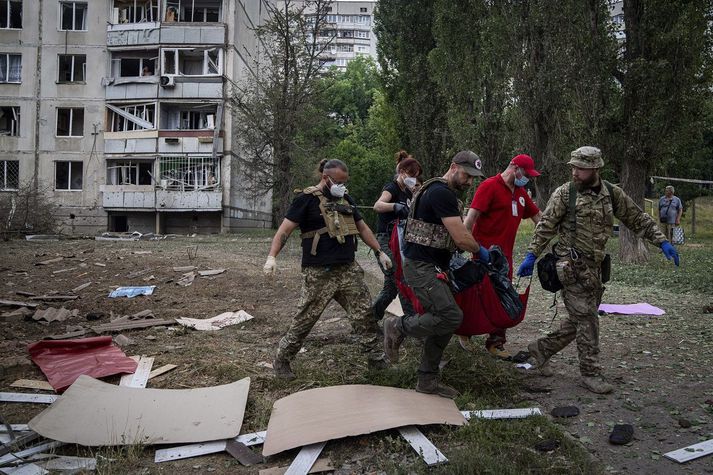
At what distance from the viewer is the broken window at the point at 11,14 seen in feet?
101

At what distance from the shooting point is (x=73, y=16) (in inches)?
1200

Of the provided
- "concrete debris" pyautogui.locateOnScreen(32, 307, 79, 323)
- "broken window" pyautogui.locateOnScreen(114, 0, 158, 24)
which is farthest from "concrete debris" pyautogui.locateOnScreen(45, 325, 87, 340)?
"broken window" pyautogui.locateOnScreen(114, 0, 158, 24)

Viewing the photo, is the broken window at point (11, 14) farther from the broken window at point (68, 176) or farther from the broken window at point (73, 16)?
the broken window at point (68, 176)

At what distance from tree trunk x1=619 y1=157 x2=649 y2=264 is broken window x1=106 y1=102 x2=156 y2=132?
23942 mm

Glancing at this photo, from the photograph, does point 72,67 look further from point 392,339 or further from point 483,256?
point 483,256

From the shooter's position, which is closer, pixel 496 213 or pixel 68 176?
pixel 496 213

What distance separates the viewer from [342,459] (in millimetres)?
3607

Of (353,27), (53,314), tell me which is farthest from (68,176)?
(353,27)

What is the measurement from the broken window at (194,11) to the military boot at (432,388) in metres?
30.2

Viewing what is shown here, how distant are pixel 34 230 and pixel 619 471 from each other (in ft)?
79.1

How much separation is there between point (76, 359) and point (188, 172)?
25.2 m

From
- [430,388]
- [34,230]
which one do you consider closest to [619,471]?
[430,388]

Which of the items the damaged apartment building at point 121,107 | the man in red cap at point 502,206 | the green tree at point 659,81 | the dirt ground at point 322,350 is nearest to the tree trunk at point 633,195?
the green tree at point 659,81

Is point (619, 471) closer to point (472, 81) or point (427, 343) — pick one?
point (427, 343)
